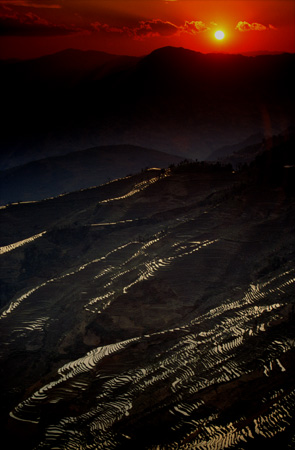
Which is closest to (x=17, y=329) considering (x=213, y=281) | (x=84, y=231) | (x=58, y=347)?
(x=58, y=347)

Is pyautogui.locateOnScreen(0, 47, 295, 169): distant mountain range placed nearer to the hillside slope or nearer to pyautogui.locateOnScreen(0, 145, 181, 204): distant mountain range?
pyautogui.locateOnScreen(0, 145, 181, 204): distant mountain range

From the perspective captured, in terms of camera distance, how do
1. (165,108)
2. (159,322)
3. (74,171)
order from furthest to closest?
(165,108) < (74,171) < (159,322)

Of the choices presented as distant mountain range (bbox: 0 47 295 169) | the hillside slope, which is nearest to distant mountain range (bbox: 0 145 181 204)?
distant mountain range (bbox: 0 47 295 169)

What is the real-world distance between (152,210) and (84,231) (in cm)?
344

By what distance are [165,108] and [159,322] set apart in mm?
73468

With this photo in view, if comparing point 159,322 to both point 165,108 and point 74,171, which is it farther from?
point 165,108

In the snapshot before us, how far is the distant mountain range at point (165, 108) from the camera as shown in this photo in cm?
8469

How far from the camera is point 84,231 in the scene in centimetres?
2792

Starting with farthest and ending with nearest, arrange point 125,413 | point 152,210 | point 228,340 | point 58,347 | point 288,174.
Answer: point 152,210 < point 288,174 < point 58,347 < point 228,340 < point 125,413

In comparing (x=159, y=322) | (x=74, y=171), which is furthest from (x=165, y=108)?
(x=159, y=322)

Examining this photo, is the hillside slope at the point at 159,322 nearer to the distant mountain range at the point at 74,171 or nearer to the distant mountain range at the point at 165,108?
the distant mountain range at the point at 74,171

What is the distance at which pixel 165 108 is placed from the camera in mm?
88000

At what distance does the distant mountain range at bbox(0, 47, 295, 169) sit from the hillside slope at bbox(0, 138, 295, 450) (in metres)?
54.3

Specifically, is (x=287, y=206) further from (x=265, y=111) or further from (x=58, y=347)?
(x=265, y=111)
